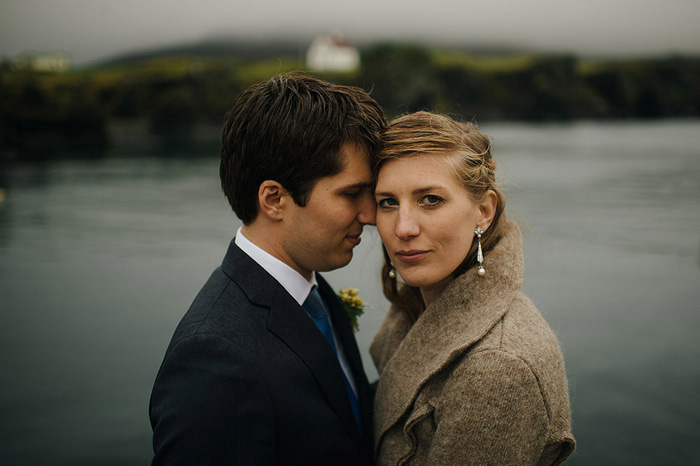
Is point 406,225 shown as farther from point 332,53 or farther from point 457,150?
point 332,53

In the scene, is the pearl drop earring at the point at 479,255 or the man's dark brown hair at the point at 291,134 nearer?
the man's dark brown hair at the point at 291,134

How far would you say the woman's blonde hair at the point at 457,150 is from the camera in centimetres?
271

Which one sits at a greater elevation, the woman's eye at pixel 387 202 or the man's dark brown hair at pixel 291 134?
the man's dark brown hair at pixel 291 134

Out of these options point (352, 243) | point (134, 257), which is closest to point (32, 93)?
point (134, 257)

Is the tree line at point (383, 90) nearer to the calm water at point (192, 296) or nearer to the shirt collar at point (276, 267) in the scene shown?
the calm water at point (192, 296)

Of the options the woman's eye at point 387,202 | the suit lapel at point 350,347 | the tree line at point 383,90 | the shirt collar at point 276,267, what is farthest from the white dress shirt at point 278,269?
the tree line at point 383,90

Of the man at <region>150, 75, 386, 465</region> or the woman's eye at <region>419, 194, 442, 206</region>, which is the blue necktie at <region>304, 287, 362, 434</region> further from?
the woman's eye at <region>419, 194, 442, 206</region>

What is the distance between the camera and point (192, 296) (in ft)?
68.7

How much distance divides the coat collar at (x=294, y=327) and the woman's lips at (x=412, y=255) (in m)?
0.59

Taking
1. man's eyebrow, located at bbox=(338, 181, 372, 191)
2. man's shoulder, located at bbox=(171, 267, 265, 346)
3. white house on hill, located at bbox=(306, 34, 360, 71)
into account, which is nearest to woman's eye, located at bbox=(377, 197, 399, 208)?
man's eyebrow, located at bbox=(338, 181, 372, 191)

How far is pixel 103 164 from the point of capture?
2391 inches

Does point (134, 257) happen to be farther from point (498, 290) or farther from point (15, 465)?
point (498, 290)

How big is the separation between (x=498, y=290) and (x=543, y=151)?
7446 centimetres

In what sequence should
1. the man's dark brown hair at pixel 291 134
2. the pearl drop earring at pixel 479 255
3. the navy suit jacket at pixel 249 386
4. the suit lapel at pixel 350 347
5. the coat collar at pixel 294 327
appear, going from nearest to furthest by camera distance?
the navy suit jacket at pixel 249 386, the coat collar at pixel 294 327, the man's dark brown hair at pixel 291 134, the pearl drop earring at pixel 479 255, the suit lapel at pixel 350 347
